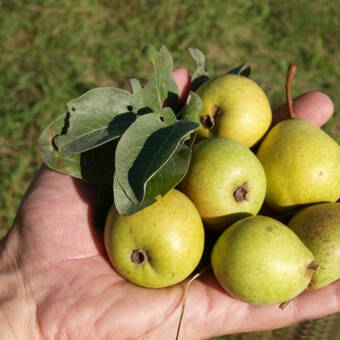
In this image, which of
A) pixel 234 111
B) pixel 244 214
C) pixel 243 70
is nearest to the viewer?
pixel 244 214

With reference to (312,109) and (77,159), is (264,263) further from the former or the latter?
(312,109)

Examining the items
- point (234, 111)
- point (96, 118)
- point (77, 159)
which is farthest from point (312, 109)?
point (77, 159)

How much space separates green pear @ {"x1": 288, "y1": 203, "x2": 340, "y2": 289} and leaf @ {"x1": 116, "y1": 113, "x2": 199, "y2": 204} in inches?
32.4

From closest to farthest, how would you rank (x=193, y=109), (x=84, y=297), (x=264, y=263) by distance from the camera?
(x=264, y=263)
(x=84, y=297)
(x=193, y=109)

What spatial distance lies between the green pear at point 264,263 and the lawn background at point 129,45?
2.56m

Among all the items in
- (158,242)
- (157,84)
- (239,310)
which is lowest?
(239,310)

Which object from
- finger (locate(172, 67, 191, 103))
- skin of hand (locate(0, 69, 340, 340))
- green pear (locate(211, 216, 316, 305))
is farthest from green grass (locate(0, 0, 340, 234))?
green pear (locate(211, 216, 316, 305))

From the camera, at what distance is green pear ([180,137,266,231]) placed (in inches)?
103

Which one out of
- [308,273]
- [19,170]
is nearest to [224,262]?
[308,273]

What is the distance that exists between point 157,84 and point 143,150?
22.6 inches

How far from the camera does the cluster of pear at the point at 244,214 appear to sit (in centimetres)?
243

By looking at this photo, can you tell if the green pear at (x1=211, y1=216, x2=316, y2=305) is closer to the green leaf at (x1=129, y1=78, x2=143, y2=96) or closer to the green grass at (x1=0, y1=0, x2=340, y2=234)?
the green leaf at (x1=129, y1=78, x2=143, y2=96)

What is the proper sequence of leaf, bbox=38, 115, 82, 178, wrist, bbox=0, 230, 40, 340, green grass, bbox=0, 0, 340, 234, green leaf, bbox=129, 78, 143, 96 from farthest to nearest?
green grass, bbox=0, 0, 340, 234 → green leaf, bbox=129, 78, 143, 96 → leaf, bbox=38, 115, 82, 178 → wrist, bbox=0, 230, 40, 340

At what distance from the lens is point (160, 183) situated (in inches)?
96.1
